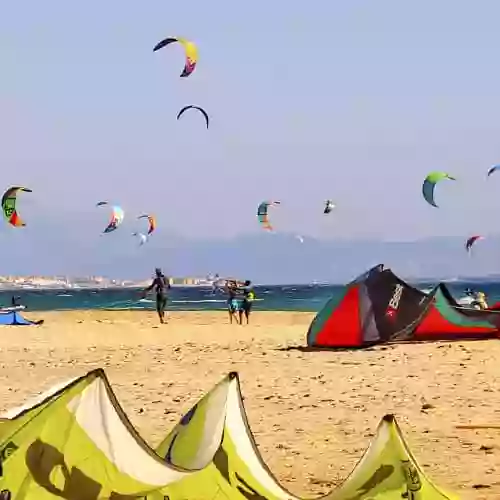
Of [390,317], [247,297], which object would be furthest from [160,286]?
[390,317]

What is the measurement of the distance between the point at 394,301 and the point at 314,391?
5446 mm

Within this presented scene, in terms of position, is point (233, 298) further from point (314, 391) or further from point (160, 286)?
point (314, 391)

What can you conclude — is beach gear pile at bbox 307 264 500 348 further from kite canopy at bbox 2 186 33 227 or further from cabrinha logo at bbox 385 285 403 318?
kite canopy at bbox 2 186 33 227

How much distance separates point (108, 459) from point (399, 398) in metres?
7.07

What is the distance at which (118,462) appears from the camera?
14.3ft

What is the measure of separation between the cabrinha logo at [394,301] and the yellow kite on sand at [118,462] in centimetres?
1178

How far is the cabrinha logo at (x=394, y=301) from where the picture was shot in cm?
1673

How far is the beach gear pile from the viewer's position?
16562mm

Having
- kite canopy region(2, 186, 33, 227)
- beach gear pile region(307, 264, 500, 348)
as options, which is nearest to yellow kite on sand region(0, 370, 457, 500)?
beach gear pile region(307, 264, 500, 348)

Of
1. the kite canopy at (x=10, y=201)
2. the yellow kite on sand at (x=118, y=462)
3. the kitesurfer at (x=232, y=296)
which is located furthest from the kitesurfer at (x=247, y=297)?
the yellow kite on sand at (x=118, y=462)

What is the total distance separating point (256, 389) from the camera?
39.2ft

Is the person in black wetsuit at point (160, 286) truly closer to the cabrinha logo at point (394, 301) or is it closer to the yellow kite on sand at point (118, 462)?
the cabrinha logo at point (394, 301)

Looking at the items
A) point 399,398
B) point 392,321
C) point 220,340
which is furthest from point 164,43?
point 399,398

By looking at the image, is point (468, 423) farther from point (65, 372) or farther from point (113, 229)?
point (113, 229)
